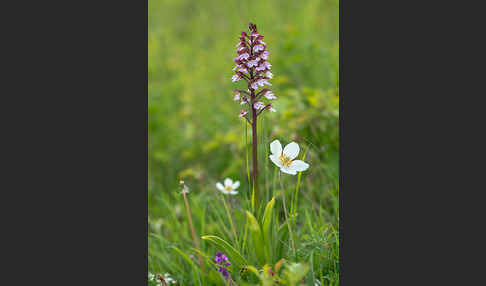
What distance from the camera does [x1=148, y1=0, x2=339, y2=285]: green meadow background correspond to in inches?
90.2

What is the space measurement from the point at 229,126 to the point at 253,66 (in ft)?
9.07

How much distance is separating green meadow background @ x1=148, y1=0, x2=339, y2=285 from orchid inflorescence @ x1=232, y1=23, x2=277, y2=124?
0.71 feet

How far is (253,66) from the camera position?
1.81m

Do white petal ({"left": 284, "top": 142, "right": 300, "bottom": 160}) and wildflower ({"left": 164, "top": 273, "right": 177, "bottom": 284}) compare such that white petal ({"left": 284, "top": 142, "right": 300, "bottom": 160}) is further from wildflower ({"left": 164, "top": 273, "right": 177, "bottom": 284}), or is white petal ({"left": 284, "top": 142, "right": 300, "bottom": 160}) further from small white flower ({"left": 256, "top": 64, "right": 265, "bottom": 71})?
wildflower ({"left": 164, "top": 273, "right": 177, "bottom": 284})

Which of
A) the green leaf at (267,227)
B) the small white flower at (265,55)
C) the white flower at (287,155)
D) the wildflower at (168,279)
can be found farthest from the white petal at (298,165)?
the wildflower at (168,279)

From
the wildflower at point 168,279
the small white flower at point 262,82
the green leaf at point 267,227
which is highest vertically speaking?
the small white flower at point 262,82

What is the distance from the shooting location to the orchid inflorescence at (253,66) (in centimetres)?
179

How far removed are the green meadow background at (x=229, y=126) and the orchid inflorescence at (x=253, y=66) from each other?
22 centimetres

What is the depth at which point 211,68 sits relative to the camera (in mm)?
5605

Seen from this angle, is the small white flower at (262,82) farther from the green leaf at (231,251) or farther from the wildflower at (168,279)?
the wildflower at (168,279)

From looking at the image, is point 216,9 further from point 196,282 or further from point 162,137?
point 196,282

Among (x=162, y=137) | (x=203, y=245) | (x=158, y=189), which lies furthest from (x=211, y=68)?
(x=203, y=245)

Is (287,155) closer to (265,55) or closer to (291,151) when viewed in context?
(291,151)

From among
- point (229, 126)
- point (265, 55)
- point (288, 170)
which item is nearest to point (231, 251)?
point (288, 170)
